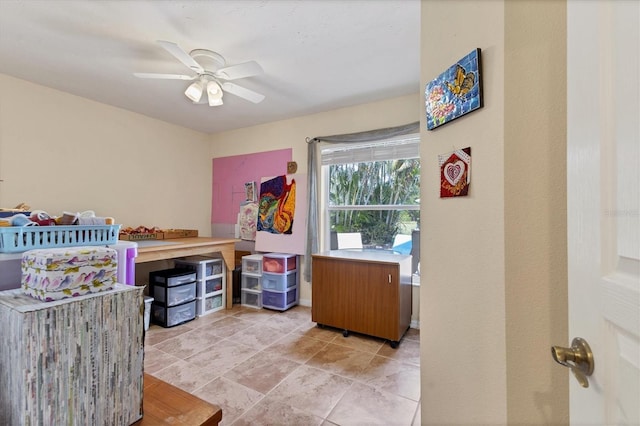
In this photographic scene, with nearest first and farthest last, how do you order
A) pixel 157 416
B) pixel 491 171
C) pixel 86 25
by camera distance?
pixel 157 416 < pixel 491 171 < pixel 86 25

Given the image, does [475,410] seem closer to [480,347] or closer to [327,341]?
[480,347]

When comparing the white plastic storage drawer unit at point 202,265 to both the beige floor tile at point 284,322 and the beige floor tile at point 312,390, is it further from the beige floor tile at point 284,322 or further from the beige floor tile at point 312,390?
the beige floor tile at point 312,390

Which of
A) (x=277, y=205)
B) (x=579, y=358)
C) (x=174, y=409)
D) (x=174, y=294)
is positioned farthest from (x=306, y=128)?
(x=579, y=358)

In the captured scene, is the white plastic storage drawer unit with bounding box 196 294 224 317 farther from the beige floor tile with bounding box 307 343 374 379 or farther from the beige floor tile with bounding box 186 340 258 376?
the beige floor tile with bounding box 307 343 374 379

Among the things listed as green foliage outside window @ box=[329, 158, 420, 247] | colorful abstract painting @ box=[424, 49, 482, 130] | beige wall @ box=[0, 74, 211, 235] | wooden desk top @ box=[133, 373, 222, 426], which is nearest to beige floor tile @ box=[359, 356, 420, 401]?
green foliage outside window @ box=[329, 158, 420, 247]

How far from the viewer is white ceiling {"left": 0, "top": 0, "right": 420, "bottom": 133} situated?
1.61 meters

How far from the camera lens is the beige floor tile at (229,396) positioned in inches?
63.0

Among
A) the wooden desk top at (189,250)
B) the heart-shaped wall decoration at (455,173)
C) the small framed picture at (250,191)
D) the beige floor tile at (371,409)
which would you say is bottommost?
the beige floor tile at (371,409)

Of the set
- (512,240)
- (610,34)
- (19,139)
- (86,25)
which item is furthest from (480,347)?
(19,139)

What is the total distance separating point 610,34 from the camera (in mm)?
487

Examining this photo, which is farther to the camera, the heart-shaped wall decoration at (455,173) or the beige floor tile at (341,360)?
the beige floor tile at (341,360)

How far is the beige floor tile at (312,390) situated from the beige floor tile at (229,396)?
0.46 ft

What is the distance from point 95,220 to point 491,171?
1395 mm

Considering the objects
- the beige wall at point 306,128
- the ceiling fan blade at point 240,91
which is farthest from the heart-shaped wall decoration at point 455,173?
the beige wall at point 306,128
